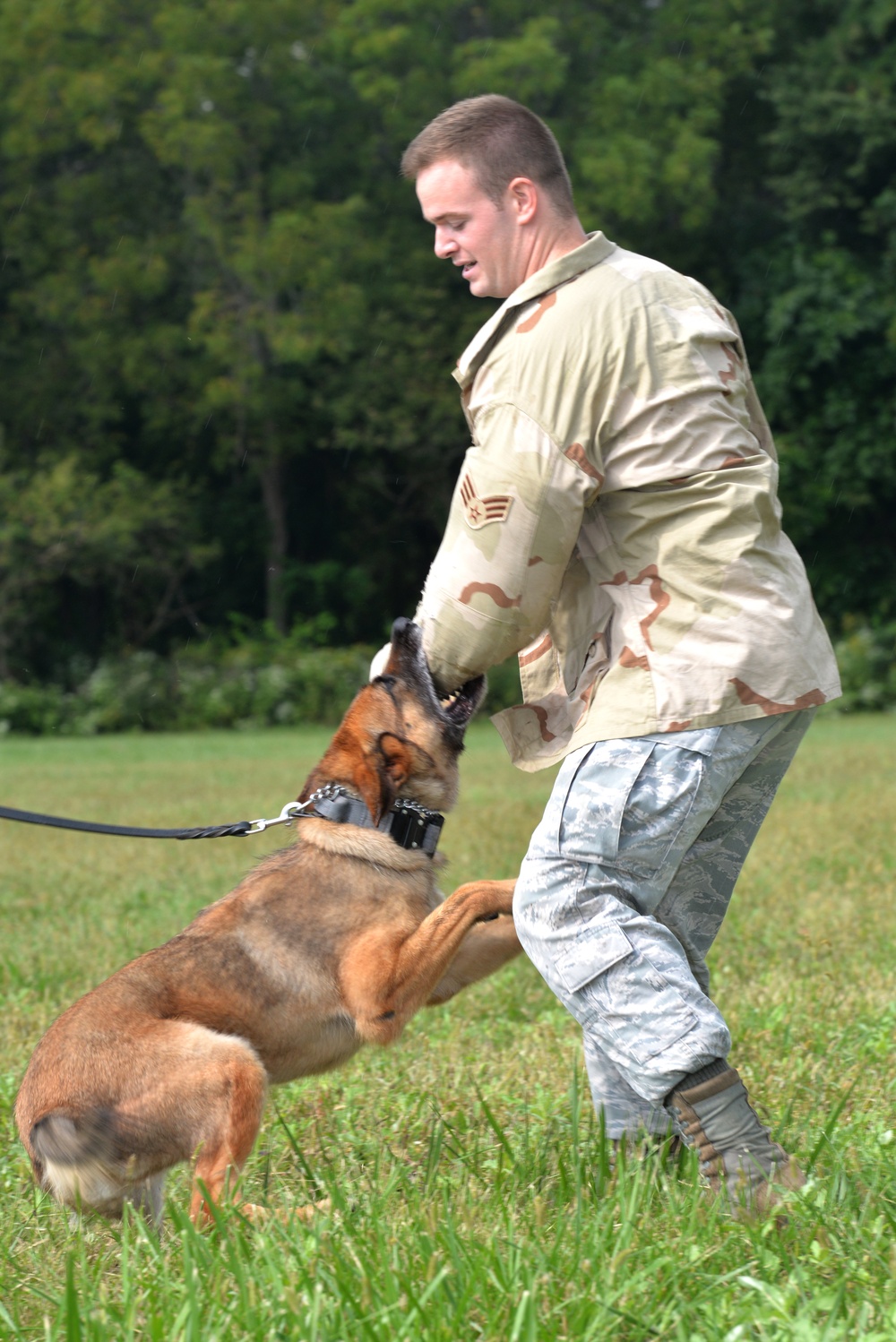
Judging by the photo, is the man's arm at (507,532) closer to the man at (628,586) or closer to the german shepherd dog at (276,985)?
the man at (628,586)

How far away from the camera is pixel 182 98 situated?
1203 inches

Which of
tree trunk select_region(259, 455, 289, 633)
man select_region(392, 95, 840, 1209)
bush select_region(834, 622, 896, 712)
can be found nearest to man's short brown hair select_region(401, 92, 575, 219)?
man select_region(392, 95, 840, 1209)

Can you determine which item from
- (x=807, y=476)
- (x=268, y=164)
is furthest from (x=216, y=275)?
(x=807, y=476)

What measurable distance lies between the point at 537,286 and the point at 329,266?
28.7 m

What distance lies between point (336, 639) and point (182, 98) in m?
12.7

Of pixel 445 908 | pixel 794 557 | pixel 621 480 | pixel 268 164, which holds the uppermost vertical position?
pixel 268 164

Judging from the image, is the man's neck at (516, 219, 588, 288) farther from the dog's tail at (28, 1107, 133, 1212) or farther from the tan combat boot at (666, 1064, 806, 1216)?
the dog's tail at (28, 1107, 133, 1212)

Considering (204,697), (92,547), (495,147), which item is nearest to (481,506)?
(495,147)

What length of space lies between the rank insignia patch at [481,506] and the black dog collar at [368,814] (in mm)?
1073

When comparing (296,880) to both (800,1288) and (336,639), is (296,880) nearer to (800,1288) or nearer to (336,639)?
(800,1288)

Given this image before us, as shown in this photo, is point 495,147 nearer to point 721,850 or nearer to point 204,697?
point 721,850

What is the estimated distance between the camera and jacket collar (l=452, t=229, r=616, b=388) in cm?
292

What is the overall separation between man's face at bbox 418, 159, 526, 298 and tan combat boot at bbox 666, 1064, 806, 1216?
5.93ft

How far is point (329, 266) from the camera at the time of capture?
30328mm
